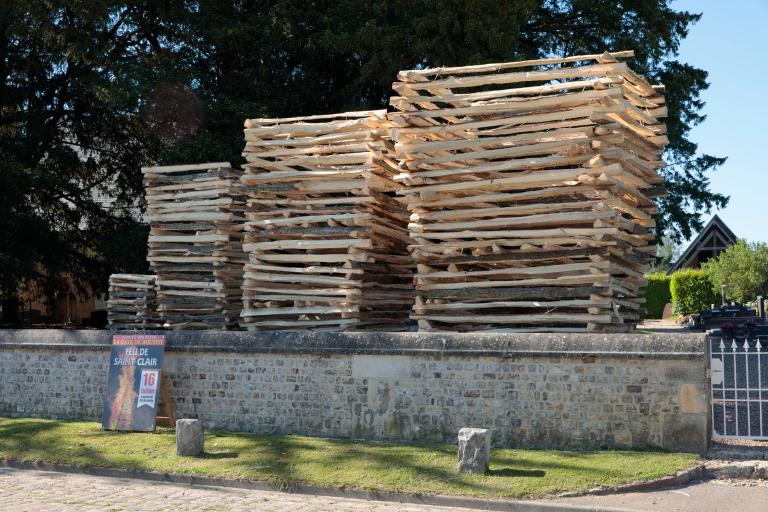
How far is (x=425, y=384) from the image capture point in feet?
38.7

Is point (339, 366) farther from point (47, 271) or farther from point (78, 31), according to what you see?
point (47, 271)

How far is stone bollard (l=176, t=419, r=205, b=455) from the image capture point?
11312mm

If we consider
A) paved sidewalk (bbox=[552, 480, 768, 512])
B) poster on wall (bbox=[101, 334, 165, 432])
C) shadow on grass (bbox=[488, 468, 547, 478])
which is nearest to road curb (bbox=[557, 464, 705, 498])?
paved sidewalk (bbox=[552, 480, 768, 512])

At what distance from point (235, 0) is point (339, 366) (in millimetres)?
13523

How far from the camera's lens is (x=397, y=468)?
1016cm

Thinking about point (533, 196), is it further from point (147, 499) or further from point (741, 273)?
point (741, 273)

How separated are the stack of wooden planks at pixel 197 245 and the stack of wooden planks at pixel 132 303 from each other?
5.83 feet

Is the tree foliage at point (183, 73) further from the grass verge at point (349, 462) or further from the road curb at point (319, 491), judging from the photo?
the road curb at point (319, 491)

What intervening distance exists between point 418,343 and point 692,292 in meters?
34.9

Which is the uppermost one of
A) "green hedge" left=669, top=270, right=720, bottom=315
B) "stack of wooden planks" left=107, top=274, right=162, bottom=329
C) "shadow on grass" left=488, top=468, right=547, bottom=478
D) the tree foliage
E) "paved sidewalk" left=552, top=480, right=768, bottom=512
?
the tree foliage

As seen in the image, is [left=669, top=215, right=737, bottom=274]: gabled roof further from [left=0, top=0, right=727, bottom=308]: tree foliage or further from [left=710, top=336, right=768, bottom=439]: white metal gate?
[left=710, top=336, right=768, bottom=439]: white metal gate

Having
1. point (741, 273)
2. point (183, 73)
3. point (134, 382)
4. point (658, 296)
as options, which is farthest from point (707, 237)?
point (134, 382)

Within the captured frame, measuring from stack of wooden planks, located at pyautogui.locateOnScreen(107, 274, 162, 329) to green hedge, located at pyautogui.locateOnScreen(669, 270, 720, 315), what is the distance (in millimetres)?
31521

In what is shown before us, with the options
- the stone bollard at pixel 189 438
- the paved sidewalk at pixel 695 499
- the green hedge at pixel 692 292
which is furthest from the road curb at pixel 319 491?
the green hedge at pixel 692 292
